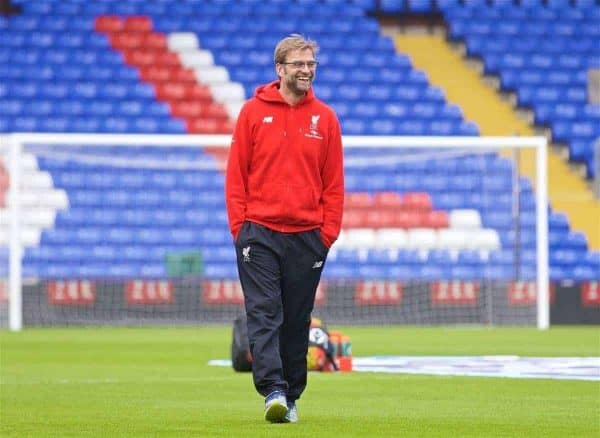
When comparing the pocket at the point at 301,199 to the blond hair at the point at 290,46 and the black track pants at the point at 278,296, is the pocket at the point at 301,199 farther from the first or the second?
the blond hair at the point at 290,46

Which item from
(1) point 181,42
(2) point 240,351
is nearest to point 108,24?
(1) point 181,42

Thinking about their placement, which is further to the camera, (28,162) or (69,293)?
(28,162)

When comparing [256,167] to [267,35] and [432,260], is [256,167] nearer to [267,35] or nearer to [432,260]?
[432,260]

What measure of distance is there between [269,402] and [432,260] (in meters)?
14.0

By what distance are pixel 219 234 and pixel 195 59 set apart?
6202 mm

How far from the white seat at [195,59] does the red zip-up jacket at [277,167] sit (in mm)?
19857

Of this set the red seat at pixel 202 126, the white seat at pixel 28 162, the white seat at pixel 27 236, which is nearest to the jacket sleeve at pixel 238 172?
the white seat at pixel 27 236

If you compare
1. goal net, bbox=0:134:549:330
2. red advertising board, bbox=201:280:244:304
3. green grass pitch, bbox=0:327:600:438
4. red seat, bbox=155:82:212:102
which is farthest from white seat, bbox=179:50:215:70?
green grass pitch, bbox=0:327:600:438

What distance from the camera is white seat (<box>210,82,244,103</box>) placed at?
26.7m

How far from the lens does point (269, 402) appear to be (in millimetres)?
7258

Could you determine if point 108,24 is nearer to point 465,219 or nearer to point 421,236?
point 421,236

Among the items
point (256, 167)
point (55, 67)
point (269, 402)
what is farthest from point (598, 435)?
point (55, 67)

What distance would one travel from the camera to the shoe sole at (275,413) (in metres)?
7.21

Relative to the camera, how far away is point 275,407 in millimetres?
7207
